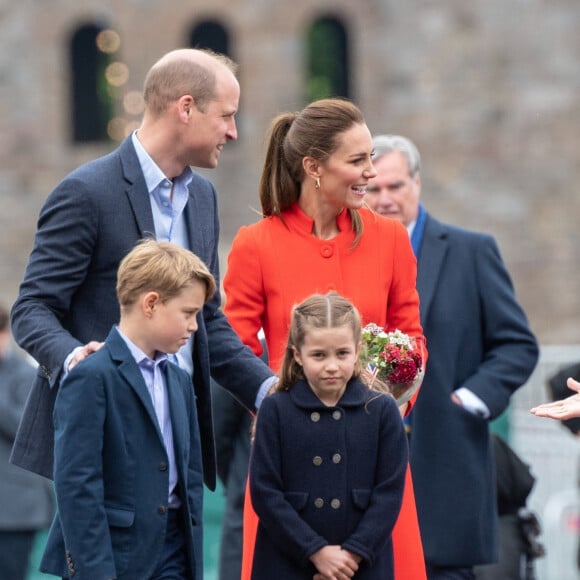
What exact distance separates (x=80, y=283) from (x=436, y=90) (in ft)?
67.9

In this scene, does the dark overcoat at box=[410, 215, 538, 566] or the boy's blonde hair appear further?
the dark overcoat at box=[410, 215, 538, 566]

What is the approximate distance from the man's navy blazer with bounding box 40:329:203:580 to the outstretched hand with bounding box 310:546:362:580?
1.30 ft

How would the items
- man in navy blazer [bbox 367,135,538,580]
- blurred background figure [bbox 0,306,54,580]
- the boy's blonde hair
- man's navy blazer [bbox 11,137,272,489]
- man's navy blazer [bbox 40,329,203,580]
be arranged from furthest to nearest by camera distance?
blurred background figure [bbox 0,306,54,580] < man in navy blazer [bbox 367,135,538,580] < man's navy blazer [bbox 11,137,272,489] < the boy's blonde hair < man's navy blazer [bbox 40,329,203,580]

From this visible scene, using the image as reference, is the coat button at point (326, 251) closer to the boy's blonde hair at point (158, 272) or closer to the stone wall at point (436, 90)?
the boy's blonde hair at point (158, 272)

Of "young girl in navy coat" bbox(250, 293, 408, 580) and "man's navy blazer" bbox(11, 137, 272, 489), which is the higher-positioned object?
"man's navy blazer" bbox(11, 137, 272, 489)

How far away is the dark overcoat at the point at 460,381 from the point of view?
7062 millimetres

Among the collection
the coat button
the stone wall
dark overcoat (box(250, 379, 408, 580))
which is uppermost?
the stone wall

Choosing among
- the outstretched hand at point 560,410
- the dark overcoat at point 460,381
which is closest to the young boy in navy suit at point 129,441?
the outstretched hand at point 560,410

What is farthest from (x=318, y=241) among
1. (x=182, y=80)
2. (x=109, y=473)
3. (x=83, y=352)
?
(x=109, y=473)

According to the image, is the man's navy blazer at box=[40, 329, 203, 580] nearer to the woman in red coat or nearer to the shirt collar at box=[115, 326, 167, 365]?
the shirt collar at box=[115, 326, 167, 365]

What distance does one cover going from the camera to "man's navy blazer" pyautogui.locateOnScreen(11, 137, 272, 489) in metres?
5.70

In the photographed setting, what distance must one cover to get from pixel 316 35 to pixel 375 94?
146 centimetres

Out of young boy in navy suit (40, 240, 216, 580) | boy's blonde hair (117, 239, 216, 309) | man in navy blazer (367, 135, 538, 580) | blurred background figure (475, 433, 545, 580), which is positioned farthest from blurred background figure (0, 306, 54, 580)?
boy's blonde hair (117, 239, 216, 309)

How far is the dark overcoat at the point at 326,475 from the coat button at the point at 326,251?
0.55m
